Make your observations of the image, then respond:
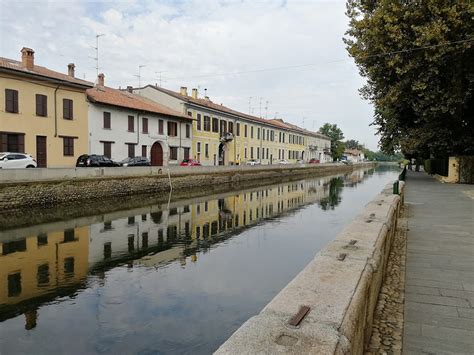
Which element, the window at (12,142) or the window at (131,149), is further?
the window at (131,149)

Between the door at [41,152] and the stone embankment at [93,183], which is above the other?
the door at [41,152]

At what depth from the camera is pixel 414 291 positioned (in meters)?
4.94

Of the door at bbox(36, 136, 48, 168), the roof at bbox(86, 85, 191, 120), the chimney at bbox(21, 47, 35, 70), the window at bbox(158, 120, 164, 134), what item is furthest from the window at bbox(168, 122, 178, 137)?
the chimney at bbox(21, 47, 35, 70)

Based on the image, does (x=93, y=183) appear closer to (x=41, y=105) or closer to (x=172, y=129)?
(x=41, y=105)

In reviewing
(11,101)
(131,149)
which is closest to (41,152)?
(11,101)

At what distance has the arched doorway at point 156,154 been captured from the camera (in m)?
35.8

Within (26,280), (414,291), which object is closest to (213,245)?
(26,280)

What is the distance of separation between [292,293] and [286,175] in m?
46.0

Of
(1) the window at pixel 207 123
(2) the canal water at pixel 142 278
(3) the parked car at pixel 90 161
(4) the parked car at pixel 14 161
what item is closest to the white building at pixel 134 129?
(1) the window at pixel 207 123

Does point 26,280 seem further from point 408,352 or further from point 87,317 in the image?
point 408,352

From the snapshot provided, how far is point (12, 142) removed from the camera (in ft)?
79.1

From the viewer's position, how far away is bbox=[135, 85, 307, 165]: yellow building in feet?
134

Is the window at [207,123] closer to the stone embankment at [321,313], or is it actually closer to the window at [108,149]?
the window at [108,149]

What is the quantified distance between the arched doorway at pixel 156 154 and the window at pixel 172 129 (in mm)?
1907
